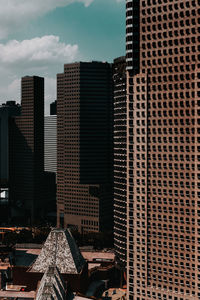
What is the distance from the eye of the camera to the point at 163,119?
169 meters

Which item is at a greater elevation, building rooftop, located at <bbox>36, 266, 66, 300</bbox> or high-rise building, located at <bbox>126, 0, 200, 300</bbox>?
high-rise building, located at <bbox>126, 0, 200, 300</bbox>

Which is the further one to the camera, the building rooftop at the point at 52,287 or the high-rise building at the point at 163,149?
the building rooftop at the point at 52,287

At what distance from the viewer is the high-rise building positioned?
16388 centimetres

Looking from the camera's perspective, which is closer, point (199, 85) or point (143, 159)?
point (199, 85)

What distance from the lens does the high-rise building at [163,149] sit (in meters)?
164

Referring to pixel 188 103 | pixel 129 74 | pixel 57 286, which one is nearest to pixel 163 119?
pixel 188 103

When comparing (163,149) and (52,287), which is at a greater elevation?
(163,149)

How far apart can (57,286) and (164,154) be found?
65.6 meters

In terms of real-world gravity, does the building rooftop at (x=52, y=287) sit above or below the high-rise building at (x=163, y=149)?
below

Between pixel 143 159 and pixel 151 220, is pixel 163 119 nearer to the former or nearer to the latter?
pixel 143 159

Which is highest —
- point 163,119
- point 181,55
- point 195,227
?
point 181,55

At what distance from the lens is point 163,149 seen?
17038 centimetres

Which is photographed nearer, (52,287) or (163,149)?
(163,149)

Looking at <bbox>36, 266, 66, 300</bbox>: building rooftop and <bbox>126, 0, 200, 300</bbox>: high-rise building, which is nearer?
<bbox>126, 0, 200, 300</bbox>: high-rise building
